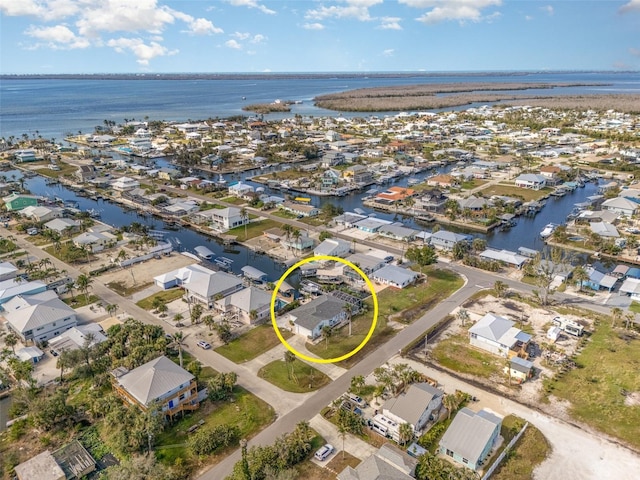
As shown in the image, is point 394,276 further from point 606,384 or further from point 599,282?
point 599,282

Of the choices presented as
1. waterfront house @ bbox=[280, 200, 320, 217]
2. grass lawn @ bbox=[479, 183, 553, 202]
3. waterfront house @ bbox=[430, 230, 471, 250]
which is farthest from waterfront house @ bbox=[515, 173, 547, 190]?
waterfront house @ bbox=[280, 200, 320, 217]

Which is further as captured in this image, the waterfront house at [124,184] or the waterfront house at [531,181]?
the waterfront house at [124,184]

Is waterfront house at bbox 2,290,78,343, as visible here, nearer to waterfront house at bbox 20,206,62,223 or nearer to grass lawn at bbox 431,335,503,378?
waterfront house at bbox 20,206,62,223

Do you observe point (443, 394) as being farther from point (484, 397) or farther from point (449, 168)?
point (449, 168)

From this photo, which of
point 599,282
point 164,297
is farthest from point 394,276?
point 164,297

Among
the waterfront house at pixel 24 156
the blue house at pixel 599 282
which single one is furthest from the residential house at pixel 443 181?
the waterfront house at pixel 24 156

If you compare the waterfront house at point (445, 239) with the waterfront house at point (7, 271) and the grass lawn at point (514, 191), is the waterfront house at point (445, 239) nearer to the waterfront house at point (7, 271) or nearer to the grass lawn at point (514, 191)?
the grass lawn at point (514, 191)
